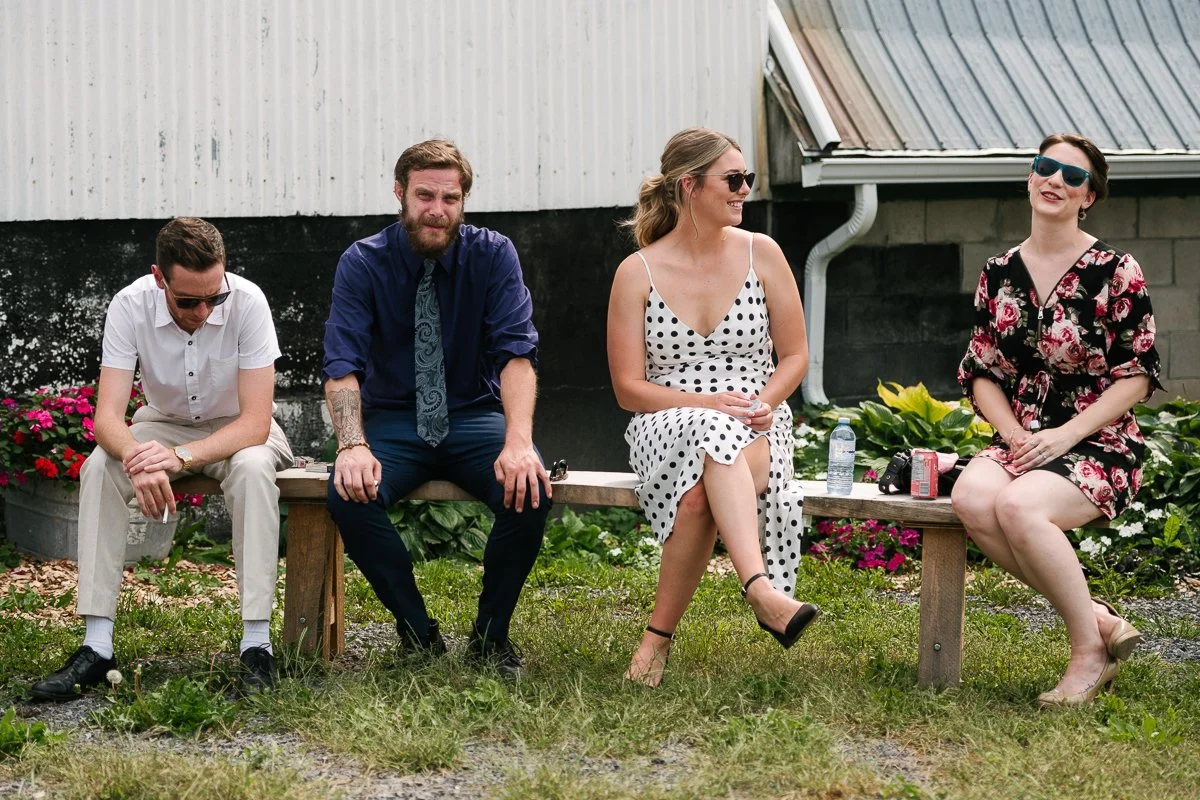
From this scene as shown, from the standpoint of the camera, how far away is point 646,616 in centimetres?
588

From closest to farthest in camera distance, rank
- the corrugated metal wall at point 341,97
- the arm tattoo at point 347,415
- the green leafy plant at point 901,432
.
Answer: the arm tattoo at point 347,415 → the corrugated metal wall at point 341,97 → the green leafy plant at point 901,432

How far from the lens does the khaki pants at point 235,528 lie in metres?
4.72

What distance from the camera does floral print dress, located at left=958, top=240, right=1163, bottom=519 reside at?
4.69 metres

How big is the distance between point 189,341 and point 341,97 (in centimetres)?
272

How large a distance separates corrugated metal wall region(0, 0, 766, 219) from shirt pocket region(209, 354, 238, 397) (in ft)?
7.80

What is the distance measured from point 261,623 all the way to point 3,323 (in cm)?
299

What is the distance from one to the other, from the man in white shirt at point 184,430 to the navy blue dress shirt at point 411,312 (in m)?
0.29

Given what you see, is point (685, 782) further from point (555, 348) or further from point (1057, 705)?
point (555, 348)

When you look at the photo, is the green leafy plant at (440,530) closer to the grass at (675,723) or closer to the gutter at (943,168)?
the grass at (675,723)

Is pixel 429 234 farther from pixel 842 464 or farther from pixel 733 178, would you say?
pixel 842 464

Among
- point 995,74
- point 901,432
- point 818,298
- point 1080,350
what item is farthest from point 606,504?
point 995,74

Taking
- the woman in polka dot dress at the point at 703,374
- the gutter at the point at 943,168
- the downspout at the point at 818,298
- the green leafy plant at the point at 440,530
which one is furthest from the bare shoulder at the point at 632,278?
the downspout at the point at 818,298

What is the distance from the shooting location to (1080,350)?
15.5 feet

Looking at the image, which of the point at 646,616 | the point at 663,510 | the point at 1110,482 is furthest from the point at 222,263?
the point at 1110,482
